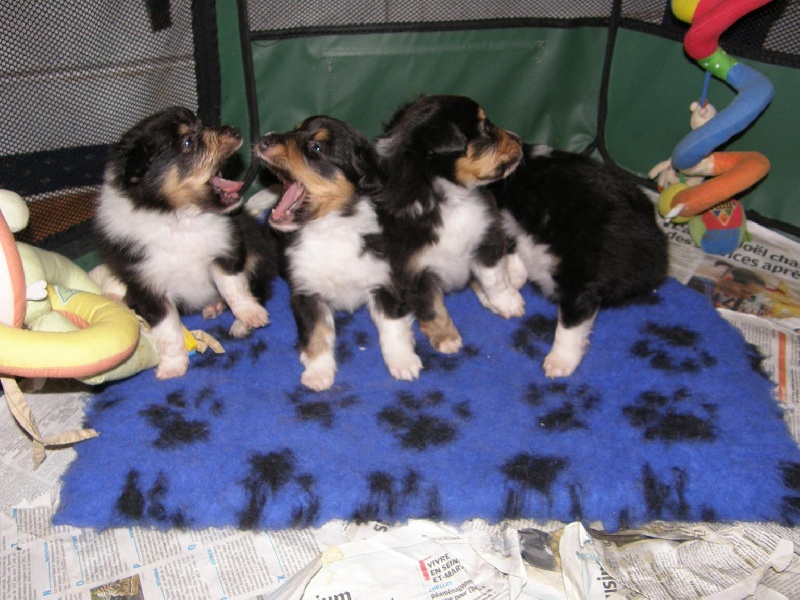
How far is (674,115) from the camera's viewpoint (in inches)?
146

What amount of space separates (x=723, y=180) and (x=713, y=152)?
286 millimetres

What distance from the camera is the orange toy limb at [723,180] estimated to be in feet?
10.6

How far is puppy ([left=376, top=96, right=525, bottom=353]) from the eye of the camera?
103 inches

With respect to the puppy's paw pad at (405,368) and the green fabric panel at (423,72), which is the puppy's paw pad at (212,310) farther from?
the green fabric panel at (423,72)

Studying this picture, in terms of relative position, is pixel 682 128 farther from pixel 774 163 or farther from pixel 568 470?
pixel 568 470

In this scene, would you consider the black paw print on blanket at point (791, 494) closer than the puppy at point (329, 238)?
Yes

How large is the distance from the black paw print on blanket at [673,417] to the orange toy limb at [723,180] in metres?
1.11

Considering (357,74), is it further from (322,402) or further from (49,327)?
(49,327)

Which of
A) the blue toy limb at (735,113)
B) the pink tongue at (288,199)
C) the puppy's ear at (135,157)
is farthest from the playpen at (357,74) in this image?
the pink tongue at (288,199)

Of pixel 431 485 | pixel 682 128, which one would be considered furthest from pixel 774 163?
pixel 431 485

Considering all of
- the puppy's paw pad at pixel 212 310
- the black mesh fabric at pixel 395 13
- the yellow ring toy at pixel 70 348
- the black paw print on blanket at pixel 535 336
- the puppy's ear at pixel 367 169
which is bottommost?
the puppy's paw pad at pixel 212 310

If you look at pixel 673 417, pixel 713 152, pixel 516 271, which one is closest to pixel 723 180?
pixel 713 152

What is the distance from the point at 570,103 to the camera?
4.11 meters

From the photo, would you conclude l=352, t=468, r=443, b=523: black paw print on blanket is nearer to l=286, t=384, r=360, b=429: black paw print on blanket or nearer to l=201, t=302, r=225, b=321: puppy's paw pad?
l=286, t=384, r=360, b=429: black paw print on blanket
